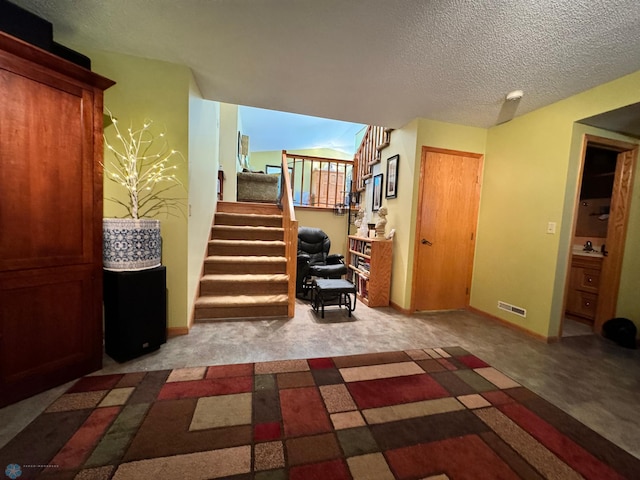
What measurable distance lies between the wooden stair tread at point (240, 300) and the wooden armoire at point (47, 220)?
1.00 meters

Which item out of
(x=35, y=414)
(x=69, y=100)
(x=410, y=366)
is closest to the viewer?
(x=35, y=414)

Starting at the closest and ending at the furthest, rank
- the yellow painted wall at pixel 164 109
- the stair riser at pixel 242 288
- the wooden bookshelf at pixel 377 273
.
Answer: the yellow painted wall at pixel 164 109 < the stair riser at pixel 242 288 < the wooden bookshelf at pixel 377 273

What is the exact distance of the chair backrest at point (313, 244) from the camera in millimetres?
4016

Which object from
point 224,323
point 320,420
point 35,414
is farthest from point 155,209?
point 320,420

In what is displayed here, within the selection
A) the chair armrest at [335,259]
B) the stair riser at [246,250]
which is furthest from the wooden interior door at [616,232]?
the stair riser at [246,250]

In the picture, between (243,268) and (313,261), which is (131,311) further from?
(313,261)

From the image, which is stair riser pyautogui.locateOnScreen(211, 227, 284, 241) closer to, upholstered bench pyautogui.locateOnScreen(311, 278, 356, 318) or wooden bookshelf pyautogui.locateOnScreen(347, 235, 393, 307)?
upholstered bench pyautogui.locateOnScreen(311, 278, 356, 318)

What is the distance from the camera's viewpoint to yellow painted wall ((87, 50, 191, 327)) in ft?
6.74

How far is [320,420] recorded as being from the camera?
1.36 metres

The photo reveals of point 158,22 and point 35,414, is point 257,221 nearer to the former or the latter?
point 158,22

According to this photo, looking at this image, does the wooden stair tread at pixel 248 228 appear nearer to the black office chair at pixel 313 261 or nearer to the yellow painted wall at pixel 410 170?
the black office chair at pixel 313 261

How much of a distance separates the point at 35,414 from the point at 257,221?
2.92 meters

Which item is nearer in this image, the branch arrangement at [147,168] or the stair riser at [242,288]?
the branch arrangement at [147,168]

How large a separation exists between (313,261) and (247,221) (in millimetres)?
1213
